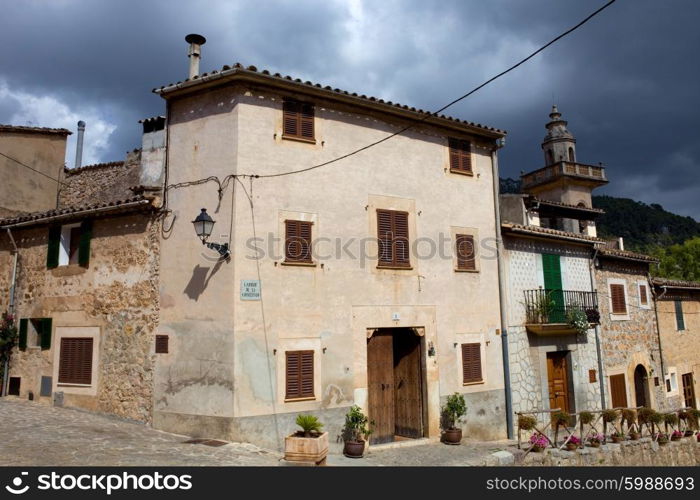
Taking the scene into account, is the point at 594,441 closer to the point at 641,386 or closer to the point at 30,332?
the point at 641,386

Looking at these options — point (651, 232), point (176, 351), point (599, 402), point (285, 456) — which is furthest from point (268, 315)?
point (651, 232)

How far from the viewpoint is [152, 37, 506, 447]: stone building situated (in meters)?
11.2

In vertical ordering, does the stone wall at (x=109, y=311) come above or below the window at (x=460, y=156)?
below

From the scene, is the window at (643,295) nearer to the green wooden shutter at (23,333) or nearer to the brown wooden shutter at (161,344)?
the brown wooden shutter at (161,344)

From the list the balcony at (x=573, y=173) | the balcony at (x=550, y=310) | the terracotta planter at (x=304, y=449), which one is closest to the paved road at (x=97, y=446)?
the terracotta planter at (x=304, y=449)

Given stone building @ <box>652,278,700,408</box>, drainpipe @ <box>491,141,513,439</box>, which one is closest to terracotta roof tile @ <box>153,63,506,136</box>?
drainpipe @ <box>491,141,513,439</box>

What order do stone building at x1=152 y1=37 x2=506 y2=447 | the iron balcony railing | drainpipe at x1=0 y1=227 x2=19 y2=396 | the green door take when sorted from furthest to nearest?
the green door → the iron balcony railing → drainpipe at x1=0 y1=227 x2=19 y2=396 → stone building at x1=152 y1=37 x2=506 y2=447

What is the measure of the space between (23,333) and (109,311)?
330 centimetres

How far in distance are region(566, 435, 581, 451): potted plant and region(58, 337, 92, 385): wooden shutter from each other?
12.0 meters

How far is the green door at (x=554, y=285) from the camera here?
52.3 feet

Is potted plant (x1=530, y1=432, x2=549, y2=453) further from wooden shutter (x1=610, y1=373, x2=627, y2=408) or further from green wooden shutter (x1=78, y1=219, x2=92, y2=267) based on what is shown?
green wooden shutter (x1=78, y1=219, x2=92, y2=267)

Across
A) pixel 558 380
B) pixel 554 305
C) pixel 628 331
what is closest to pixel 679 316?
pixel 628 331

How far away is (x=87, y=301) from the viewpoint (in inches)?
514

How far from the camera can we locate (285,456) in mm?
9734
